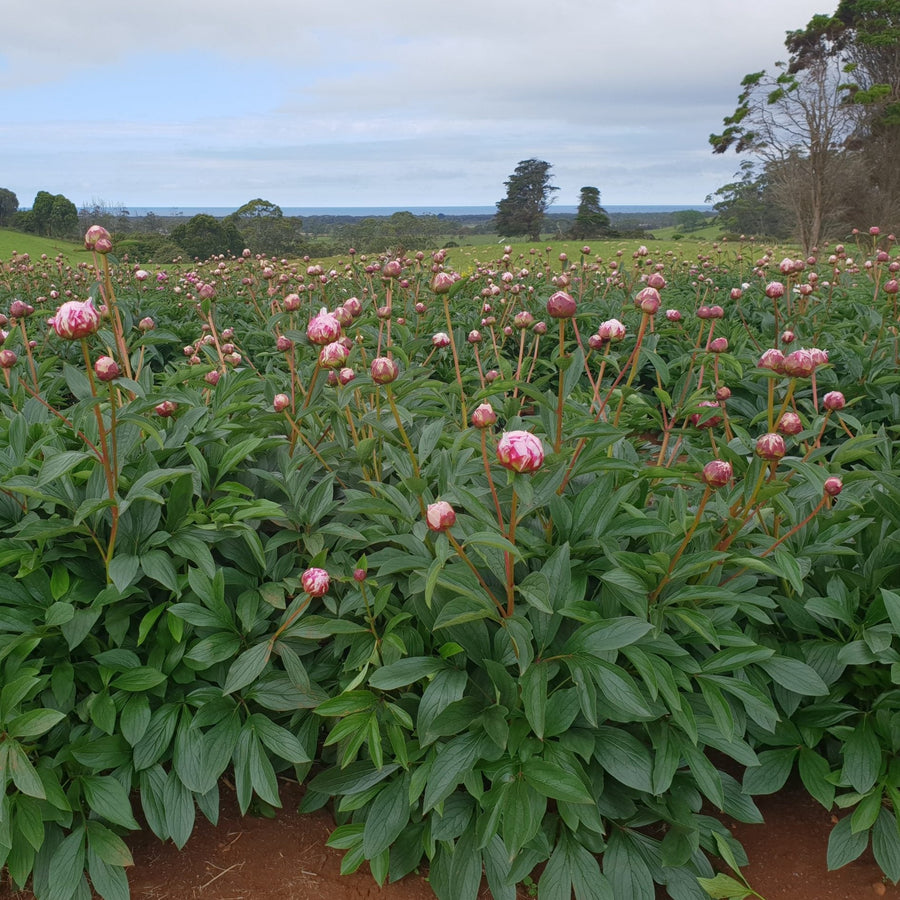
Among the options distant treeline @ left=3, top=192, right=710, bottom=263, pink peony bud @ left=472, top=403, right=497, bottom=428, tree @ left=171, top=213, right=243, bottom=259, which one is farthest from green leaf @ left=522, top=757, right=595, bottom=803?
tree @ left=171, top=213, right=243, bottom=259

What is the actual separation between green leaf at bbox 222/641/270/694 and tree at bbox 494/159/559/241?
29.3 metres

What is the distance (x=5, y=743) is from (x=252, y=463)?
98cm

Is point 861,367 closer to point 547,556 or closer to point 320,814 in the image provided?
point 547,556

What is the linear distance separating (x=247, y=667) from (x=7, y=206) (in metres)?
27.7

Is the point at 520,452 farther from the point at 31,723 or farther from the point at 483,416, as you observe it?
the point at 31,723

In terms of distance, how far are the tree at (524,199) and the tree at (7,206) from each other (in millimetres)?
17905

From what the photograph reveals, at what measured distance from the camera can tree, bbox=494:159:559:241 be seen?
30.2 meters

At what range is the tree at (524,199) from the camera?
3016 cm

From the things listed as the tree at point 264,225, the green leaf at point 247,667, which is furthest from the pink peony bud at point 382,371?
the tree at point 264,225

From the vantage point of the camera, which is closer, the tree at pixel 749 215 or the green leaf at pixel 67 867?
the green leaf at pixel 67 867

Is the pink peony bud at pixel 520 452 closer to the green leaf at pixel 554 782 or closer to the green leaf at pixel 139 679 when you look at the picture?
the green leaf at pixel 554 782

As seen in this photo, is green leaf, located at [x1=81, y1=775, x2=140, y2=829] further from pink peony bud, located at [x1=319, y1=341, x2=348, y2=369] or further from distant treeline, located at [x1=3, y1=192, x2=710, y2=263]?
distant treeline, located at [x1=3, y1=192, x2=710, y2=263]

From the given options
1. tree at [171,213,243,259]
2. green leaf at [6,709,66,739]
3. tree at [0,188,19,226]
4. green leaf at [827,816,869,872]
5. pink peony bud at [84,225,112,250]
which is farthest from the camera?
tree at [0,188,19,226]

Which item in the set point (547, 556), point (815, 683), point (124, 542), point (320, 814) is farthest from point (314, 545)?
point (815, 683)
